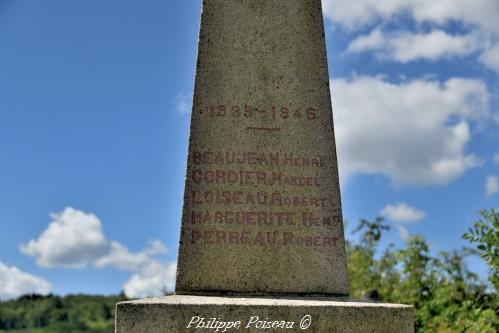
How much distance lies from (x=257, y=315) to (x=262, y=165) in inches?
51.1

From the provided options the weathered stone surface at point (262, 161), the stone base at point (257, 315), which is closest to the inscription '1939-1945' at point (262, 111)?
the weathered stone surface at point (262, 161)

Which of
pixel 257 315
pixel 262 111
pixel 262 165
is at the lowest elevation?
pixel 257 315

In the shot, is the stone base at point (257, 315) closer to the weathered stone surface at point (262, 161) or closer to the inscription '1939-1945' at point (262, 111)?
the weathered stone surface at point (262, 161)

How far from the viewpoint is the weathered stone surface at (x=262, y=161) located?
4.91 metres

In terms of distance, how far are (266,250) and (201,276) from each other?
1.65 feet

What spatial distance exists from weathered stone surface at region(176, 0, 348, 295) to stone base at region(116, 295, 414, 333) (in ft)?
1.98

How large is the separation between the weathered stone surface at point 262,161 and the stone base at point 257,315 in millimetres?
602

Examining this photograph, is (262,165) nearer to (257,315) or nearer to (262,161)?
(262,161)

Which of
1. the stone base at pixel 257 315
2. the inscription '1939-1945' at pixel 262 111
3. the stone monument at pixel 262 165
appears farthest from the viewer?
the inscription '1939-1945' at pixel 262 111

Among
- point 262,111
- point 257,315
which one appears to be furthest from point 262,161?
point 257,315

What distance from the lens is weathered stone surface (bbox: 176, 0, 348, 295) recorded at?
4.91m

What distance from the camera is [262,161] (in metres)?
5.10

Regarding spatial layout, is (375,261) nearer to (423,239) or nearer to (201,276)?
(423,239)

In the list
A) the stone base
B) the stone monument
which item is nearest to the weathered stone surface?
the stone monument
